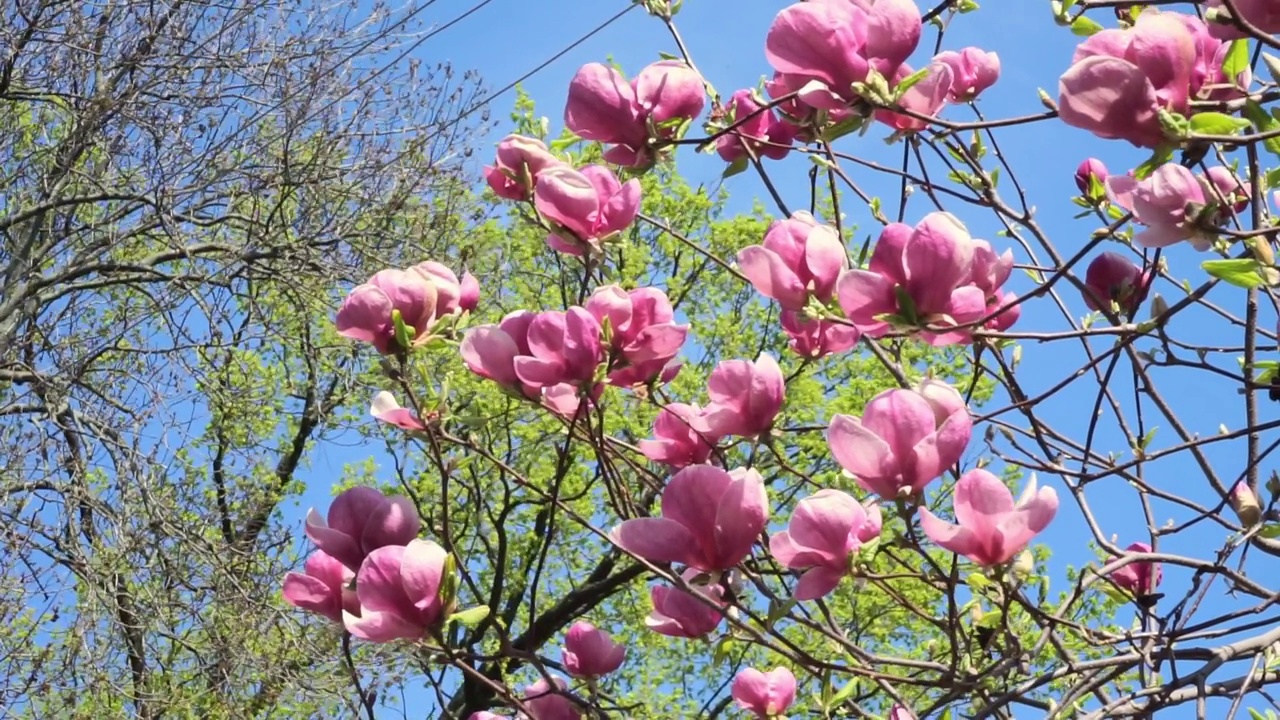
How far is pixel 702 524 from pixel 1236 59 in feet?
1.99

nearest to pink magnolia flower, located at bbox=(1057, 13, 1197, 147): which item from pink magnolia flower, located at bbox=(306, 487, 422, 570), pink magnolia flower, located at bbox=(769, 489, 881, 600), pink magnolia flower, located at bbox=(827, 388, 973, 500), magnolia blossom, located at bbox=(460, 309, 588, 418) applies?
pink magnolia flower, located at bbox=(827, 388, 973, 500)

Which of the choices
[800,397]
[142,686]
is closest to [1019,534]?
[142,686]

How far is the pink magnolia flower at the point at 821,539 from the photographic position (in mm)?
1055

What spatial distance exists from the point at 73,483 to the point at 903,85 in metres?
5.22

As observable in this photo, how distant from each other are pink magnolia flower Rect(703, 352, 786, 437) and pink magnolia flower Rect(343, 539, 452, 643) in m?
0.35

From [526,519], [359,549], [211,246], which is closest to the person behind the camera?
[359,549]

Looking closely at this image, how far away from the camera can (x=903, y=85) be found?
3.44ft

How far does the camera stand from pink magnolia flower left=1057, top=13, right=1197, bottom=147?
0.86 m

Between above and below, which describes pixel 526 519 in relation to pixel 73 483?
above

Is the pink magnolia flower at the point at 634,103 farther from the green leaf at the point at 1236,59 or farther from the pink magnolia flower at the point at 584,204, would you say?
the green leaf at the point at 1236,59

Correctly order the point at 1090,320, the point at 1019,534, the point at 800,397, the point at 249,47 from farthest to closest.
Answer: the point at 800,397 → the point at 249,47 → the point at 1090,320 → the point at 1019,534

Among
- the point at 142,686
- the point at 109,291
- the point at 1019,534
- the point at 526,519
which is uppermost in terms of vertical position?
the point at 109,291

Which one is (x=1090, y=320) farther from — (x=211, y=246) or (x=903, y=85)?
(x=211, y=246)

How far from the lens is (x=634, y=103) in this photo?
1.31m
